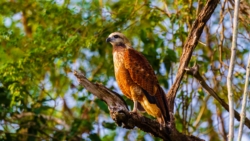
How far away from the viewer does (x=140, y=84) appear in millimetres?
5992

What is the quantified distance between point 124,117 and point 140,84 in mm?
944

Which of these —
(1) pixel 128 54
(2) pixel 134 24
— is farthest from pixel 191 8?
(1) pixel 128 54

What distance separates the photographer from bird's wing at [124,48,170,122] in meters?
5.84

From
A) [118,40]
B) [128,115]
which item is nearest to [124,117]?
[128,115]

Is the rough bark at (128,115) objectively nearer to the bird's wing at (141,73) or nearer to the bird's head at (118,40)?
the bird's wing at (141,73)

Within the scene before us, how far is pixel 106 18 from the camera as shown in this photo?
26.6ft

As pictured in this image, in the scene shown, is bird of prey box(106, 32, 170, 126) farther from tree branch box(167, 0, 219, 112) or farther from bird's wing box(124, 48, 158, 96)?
tree branch box(167, 0, 219, 112)

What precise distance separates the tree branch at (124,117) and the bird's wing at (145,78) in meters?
0.32

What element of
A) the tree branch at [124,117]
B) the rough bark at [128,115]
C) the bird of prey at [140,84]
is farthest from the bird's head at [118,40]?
the tree branch at [124,117]

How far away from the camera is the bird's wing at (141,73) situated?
5980mm

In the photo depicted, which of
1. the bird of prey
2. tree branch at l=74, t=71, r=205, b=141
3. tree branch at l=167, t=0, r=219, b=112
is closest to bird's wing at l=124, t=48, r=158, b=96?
the bird of prey

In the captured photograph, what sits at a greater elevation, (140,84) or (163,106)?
(140,84)

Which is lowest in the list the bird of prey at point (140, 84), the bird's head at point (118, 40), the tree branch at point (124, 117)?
the tree branch at point (124, 117)

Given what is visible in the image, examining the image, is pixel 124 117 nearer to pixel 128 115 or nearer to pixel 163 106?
pixel 128 115
